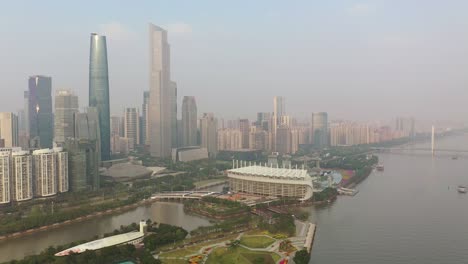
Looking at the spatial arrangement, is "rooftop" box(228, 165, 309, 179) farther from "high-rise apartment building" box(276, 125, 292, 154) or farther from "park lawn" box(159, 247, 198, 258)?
"high-rise apartment building" box(276, 125, 292, 154)

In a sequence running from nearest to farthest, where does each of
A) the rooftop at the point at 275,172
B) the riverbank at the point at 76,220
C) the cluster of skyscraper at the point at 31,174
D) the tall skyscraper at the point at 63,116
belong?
the riverbank at the point at 76,220 → the cluster of skyscraper at the point at 31,174 → the rooftop at the point at 275,172 → the tall skyscraper at the point at 63,116

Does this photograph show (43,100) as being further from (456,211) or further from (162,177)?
(456,211)

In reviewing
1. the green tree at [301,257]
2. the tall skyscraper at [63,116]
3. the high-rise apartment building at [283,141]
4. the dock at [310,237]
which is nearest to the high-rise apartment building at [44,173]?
the tall skyscraper at [63,116]

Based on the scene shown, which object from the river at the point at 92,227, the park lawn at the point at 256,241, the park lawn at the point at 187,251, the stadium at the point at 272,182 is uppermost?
the stadium at the point at 272,182

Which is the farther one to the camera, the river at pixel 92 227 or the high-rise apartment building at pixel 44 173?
the high-rise apartment building at pixel 44 173

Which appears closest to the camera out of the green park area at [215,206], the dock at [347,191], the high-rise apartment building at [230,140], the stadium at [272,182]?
the green park area at [215,206]

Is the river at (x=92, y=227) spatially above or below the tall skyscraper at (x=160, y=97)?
below

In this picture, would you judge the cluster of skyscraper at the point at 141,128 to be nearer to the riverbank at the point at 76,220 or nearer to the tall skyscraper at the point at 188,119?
the tall skyscraper at the point at 188,119
